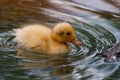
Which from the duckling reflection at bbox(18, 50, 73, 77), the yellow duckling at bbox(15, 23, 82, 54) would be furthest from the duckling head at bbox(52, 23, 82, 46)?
the duckling reflection at bbox(18, 50, 73, 77)

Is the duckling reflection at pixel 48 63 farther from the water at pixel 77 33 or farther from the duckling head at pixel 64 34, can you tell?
the duckling head at pixel 64 34

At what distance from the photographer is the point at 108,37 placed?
18.7 feet

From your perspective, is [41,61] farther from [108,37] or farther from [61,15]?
[61,15]

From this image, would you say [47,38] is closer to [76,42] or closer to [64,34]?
[64,34]

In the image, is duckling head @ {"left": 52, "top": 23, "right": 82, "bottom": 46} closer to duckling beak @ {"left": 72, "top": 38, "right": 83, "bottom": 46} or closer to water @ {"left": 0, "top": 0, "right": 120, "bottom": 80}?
duckling beak @ {"left": 72, "top": 38, "right": 83, "bottom": 46}

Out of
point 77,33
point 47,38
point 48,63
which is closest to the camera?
point 48,63

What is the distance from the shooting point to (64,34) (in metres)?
5.32

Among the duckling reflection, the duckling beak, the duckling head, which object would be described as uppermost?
the duckling head

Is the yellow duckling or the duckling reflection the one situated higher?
the yellow duckling

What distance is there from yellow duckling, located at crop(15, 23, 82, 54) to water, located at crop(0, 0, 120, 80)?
107 mm

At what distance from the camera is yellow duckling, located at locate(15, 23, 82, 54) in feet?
17.1

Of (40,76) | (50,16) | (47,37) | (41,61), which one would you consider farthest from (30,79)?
(50,16)

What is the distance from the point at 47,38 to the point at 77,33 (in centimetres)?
64

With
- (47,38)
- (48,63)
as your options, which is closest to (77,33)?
(47,38)
